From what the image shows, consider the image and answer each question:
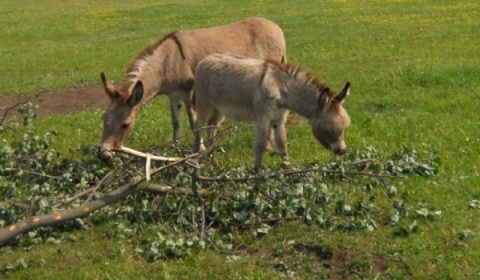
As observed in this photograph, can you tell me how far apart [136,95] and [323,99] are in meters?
2.58

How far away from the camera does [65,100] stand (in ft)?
51.8

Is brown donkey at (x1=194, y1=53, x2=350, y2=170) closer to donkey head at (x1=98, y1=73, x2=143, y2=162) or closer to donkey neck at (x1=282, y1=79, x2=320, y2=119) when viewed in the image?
donkey neck at (x1=282, y1=79, x2=320, y2=119)

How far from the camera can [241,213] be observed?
24.2ft

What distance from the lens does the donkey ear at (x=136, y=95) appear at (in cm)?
986

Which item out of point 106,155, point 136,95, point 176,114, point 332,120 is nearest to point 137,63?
point 176,114

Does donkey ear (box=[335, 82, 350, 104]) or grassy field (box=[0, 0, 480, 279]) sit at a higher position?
donkey ear (box=[335, 82, 350, 104])

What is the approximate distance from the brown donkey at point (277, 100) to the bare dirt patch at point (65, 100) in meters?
5.84

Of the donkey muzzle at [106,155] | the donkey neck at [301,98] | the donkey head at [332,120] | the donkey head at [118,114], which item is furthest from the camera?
the donkey head at [118,114]

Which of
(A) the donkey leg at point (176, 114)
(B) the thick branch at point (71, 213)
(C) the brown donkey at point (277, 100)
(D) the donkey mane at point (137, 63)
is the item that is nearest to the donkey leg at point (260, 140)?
(C) the brown donkey at point (277, 100)

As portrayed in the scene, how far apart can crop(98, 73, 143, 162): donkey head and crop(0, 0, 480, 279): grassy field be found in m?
1.34

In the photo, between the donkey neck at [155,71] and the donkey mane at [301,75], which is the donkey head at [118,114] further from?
the donkey mane at [301,75]

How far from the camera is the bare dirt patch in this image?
14805 mm

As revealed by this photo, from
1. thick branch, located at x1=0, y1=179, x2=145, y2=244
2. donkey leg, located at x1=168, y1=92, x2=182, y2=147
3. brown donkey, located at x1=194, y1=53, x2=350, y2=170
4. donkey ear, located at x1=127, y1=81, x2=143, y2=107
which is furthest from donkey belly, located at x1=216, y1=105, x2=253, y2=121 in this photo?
thick branch, located at x1=0, y1=179, x2=145, y2=244

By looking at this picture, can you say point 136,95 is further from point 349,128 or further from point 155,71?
point 349,128
